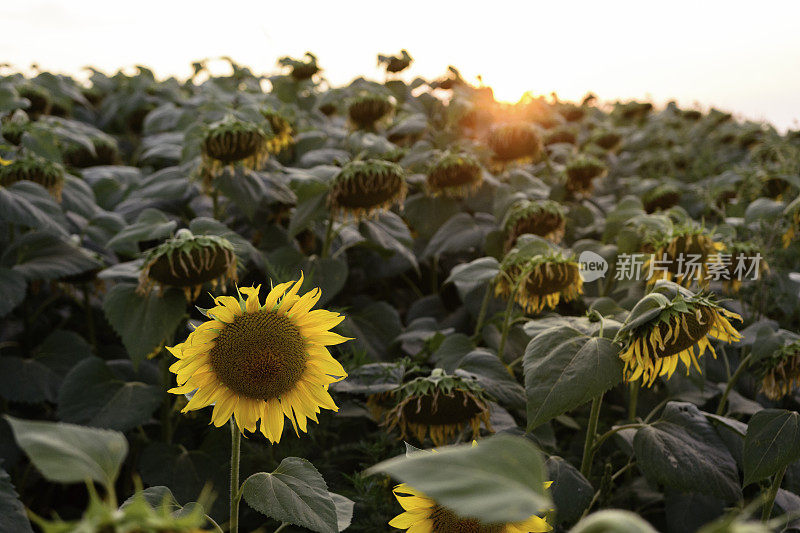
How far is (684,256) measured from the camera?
1428mm

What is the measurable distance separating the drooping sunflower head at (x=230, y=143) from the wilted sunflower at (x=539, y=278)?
685 mm

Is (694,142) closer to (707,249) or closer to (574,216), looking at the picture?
(574,216)

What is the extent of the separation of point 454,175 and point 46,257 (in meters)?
1.19

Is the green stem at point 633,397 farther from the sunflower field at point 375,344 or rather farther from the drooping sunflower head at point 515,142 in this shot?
the drooping sunflower head at point 515,142

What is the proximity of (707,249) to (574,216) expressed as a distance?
0.97 metres

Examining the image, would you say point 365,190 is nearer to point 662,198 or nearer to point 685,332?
point 685,332

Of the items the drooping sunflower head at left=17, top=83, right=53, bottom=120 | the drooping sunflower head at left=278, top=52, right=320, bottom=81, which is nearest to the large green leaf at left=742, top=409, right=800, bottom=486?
the drooping sunflower head at left=278, top=52, right=320, bottom=81

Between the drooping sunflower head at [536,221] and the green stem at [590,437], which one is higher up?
the drooping sunflower head at [536,221]

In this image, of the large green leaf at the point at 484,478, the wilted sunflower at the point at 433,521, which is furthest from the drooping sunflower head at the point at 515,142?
the large green leaf at the point at 484,478

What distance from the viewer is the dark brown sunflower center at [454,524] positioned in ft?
2.35

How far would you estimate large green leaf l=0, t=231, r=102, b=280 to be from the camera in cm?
154

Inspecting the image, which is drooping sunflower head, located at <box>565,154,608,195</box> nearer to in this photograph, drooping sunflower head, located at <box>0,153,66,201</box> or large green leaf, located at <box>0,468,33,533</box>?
drooping sunflower head, located at <box>0,153,66,201</box>

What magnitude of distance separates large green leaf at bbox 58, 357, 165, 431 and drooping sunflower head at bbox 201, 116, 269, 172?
557mm

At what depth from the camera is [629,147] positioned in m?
4.55
